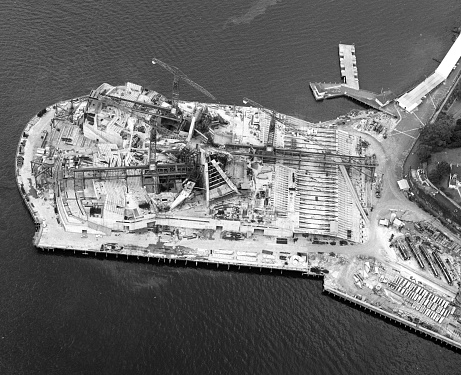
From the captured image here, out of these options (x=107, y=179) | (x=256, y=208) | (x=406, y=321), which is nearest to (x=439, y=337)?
(x=406, y=321)

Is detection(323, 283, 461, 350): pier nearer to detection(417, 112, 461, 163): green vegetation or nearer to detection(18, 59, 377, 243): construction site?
detection(18, 59, 377, 243): construction site

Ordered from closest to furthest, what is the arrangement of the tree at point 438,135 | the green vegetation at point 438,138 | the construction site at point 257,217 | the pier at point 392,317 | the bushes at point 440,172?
the pier at point 392,317 → the construction site at point 257,217 → the bushes at point 440,172 → the tree at point 438,135 → the green vegetation at point 438,138

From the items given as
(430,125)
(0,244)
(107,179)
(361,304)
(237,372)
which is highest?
(430,125)

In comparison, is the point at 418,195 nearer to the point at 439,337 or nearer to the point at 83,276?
the point at 439,337

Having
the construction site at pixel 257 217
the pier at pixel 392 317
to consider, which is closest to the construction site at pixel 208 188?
the construction site at pixel 257 217

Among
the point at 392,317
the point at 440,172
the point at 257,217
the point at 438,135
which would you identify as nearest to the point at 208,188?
the point at 257,217

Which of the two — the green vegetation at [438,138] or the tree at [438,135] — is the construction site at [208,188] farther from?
the tree at [438,135]

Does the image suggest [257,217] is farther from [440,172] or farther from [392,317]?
[440,172]

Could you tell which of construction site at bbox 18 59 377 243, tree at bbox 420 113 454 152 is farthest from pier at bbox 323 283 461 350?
tree at bbox 420 113 454 152

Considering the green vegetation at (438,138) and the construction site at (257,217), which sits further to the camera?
the green vegetation at (438,138)
